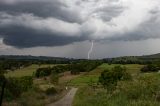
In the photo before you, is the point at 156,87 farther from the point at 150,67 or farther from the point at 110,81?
the point at 150,67

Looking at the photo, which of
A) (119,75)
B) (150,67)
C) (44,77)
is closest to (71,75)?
(44,77)

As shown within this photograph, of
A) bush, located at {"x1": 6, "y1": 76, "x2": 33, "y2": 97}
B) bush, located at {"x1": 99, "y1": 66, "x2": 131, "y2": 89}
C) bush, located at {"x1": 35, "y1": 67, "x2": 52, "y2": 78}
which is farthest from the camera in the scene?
bush, located at {"x1": 35, "y1": 67, "x2": 52, "y2": 78}

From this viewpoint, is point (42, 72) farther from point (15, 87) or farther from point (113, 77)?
point (15, 87)

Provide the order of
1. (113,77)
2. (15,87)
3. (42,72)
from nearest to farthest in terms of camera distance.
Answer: (15,87)
(113,77)
(42,72)

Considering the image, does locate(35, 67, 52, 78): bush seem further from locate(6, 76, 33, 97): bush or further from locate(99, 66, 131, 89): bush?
locate(6, 76, 33, 97): bush

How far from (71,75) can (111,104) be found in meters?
108

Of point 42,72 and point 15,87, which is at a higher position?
point 15,87

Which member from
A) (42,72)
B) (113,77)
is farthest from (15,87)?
(42,72)

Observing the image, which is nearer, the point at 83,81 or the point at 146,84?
the point at 146,84

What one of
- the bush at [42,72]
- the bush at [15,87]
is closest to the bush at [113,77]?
the bush at [15,87]

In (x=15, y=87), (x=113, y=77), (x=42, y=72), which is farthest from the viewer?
(x=42, y=72)

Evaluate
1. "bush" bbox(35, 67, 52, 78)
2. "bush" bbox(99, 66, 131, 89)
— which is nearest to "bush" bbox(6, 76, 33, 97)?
"bush" bbox(99, 66, 131, 89)

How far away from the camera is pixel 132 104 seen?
37000 millimetres

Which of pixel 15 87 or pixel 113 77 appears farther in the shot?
pixel 113 77
